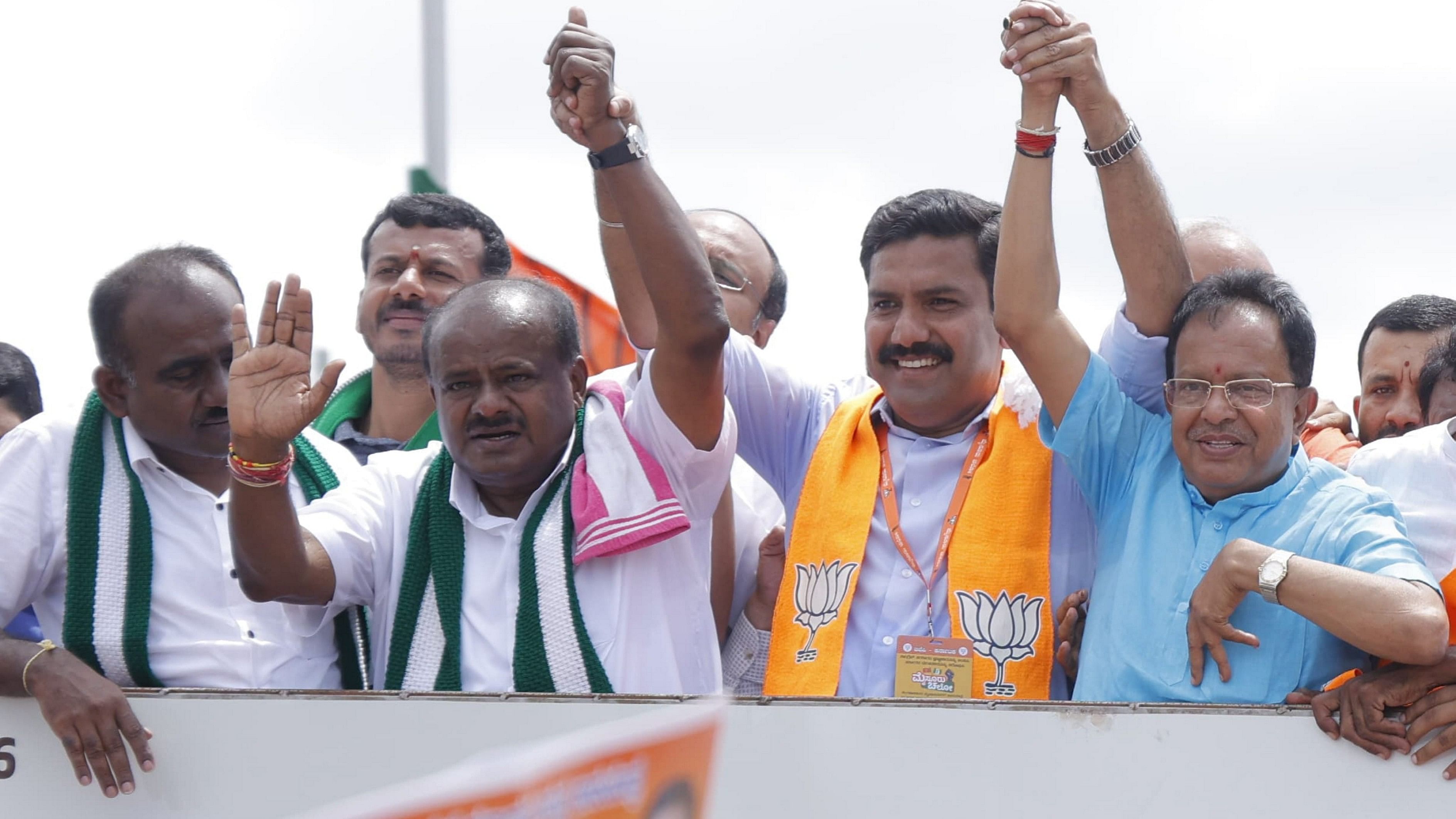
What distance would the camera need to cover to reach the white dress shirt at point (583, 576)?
288cm

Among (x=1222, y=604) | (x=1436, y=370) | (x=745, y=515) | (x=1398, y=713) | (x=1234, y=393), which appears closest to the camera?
(x=1398, y=713)

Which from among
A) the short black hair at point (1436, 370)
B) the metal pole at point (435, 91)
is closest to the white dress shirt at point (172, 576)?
the short black hair at point (1436, 370)

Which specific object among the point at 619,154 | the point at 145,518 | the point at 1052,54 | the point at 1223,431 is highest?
the point at 1052,54

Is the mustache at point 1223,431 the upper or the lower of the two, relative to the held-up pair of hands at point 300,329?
lower

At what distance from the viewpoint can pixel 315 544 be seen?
2.97m

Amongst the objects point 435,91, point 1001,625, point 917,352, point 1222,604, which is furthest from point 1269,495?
point 435,91

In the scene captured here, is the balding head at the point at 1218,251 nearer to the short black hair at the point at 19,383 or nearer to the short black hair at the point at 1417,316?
the short black hair at the point at 1417,316

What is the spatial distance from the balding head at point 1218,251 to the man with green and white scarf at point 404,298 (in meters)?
1.81

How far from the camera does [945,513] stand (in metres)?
3.39

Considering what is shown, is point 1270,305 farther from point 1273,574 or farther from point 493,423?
point 493,423

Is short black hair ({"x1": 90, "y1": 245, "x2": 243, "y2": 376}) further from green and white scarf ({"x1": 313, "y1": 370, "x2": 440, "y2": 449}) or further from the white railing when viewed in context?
green and white scarf ({"x1": 313, "y1": 370, "x2": 440, "y2": 449})

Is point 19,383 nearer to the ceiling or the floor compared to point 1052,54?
nearer to the floor

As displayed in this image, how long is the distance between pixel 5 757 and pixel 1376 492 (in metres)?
2.45

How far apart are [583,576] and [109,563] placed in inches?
34.8
